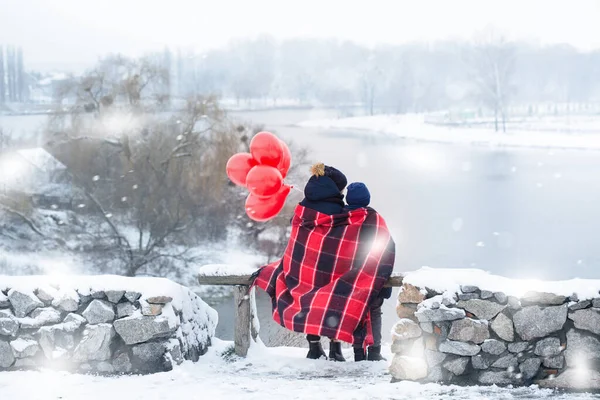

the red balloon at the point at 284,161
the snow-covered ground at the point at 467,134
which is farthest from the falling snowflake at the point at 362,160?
the red balloon at the point at 284,161

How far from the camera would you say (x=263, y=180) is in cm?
467

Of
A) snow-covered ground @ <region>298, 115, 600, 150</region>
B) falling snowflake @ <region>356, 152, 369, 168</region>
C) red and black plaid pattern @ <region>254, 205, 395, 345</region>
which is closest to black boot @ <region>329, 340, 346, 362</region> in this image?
red and black plaid pattern @ <region>254, 205, 395, 345</region>

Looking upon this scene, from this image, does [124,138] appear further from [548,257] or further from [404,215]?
[548,257]

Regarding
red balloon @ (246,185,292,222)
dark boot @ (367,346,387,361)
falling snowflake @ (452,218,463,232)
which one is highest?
red balloon @ (246,185,292,222)

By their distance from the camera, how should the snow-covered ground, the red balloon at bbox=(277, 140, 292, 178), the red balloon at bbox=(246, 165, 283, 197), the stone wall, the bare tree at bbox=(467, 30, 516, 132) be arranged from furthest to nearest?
1. the bare tree at bbox=(467, 30, 516, 132)
2. the snow-covered ground
3. the red balloon at bbox=(277, 140, 292, 178)
4. the red balloon at bbox=(246, 165, 283, 197)
5. the stone wall

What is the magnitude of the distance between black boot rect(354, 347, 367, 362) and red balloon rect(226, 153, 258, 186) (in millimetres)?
1264

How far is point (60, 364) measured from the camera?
14.0 feet

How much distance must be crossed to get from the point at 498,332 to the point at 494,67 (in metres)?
58.2

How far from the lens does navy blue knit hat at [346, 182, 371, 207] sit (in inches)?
169

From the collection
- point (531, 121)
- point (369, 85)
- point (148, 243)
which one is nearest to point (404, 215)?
point (148, 243)

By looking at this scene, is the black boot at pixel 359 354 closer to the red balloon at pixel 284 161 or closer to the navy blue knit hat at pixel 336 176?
the navy blue knit hat at pixel 336 176

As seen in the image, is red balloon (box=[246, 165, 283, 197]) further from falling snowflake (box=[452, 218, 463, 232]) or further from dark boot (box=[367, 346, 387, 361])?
falling snowflake (box=[452, 218, 463, 232])

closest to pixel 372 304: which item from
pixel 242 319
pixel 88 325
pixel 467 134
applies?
pixel 242 319

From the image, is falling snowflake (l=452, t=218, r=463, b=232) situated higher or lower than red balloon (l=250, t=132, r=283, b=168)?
lower
